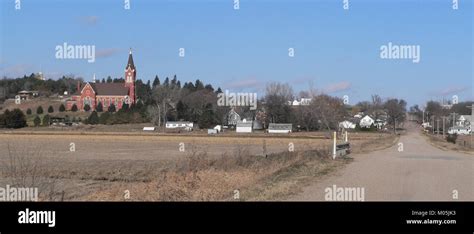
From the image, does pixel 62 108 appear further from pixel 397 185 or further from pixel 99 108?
pixel 397 185

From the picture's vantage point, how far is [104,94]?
15600 centimetres

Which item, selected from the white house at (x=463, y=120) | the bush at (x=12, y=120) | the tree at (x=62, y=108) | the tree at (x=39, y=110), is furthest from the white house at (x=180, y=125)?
the white house at (x=463, y=120)

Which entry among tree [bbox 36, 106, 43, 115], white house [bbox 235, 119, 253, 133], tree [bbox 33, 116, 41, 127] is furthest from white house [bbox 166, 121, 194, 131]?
tree [bbox 36, 106, 43, 115]

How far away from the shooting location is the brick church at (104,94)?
150625 millimetres

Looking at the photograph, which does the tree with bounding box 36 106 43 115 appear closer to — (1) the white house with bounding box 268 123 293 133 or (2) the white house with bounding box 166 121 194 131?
(2) the white house with bounding box 166 121 194 131

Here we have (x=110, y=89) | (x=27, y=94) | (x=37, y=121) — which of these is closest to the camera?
(x=37, y=121)

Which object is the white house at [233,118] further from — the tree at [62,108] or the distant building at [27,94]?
the distant building at [27,94]

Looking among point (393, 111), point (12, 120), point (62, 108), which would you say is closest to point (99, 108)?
point (62, 108)

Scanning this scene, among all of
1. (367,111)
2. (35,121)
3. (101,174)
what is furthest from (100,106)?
(101,174)

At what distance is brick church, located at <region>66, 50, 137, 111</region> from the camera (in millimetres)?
150625
